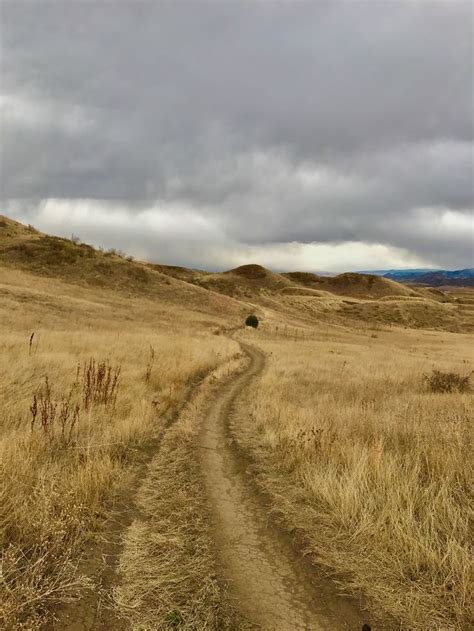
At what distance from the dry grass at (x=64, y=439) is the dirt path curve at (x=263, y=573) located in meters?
1.47

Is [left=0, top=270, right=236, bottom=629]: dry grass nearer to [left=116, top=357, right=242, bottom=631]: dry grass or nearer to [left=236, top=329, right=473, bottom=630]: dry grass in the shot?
[left=116, top=357, right=242, bottom=631]: dry grass

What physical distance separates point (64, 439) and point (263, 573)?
14.3ft

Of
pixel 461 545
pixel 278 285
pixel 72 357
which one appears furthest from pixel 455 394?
pixel 278 285

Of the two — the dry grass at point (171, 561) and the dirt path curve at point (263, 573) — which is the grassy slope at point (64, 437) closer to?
the dry grass at point (171, 561)

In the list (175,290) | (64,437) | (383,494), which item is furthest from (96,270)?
(383,494)

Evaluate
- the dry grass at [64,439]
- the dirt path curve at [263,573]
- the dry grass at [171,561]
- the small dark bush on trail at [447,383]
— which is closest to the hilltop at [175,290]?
the dry grass at [64,439]

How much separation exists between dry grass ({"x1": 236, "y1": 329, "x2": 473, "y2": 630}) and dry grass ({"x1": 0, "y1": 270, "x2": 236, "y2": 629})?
2388 mm

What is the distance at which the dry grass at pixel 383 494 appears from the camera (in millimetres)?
3760

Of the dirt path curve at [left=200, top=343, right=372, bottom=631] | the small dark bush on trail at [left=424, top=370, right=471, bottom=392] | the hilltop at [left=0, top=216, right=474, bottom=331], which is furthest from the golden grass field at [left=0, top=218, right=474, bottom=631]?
the hilltop at [left=0, top=216, right=474, bottom=331]

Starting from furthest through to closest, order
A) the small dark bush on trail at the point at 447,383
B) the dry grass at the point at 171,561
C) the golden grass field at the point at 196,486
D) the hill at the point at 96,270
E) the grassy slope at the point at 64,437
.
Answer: the hill at the point at 96,270 < the small dark bush on trail at the point at 447,383 < the grassy slope at the point at 64,437 < the golden grass field at the point at 196,486 < the dry grass at the point at 171,561

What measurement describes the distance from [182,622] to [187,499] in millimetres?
2221

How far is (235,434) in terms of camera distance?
29.9 feet

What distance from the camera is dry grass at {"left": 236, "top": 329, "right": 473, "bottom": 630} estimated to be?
148 inches

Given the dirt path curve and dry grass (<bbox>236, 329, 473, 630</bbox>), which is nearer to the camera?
the dirt path curve
